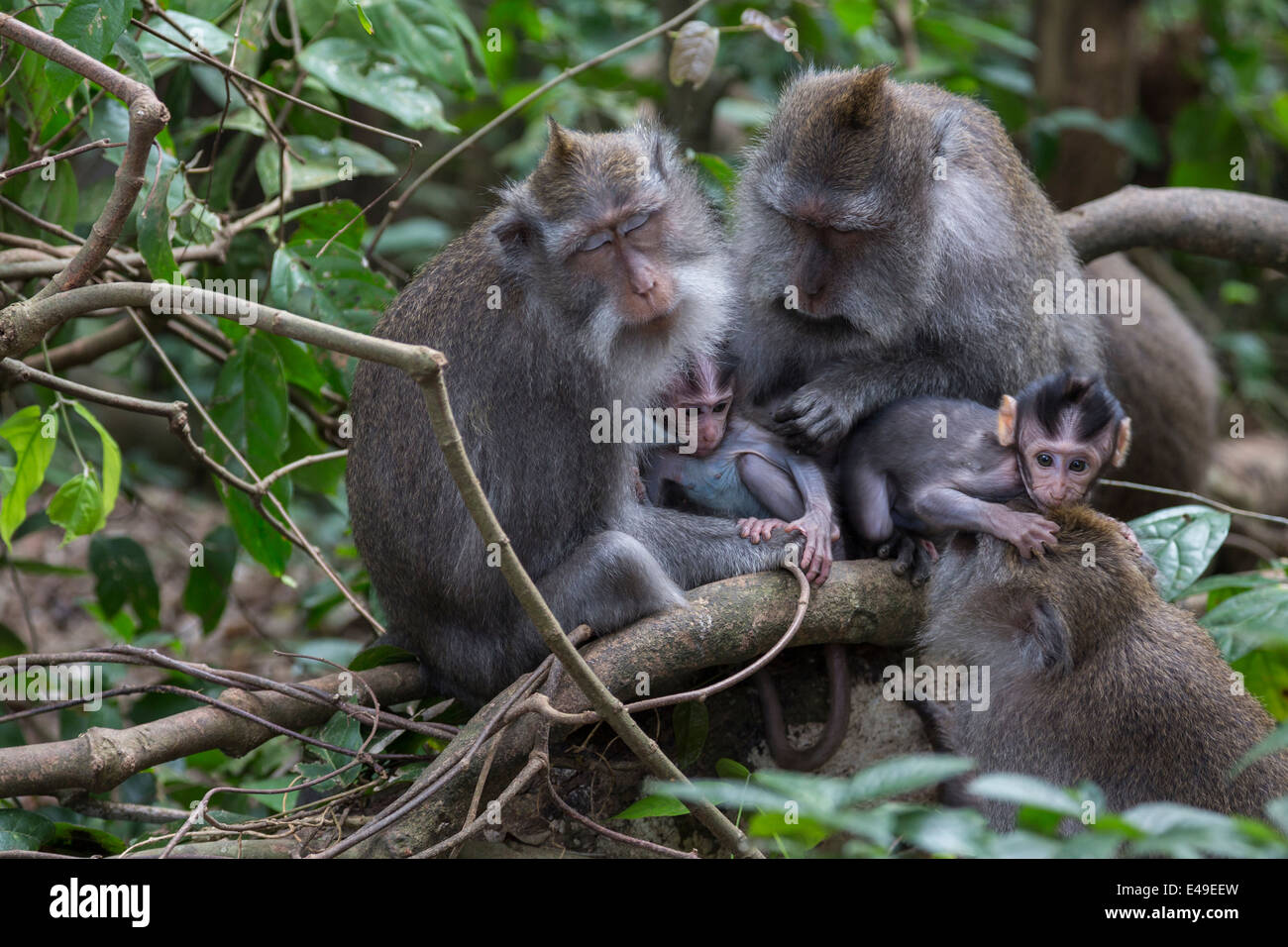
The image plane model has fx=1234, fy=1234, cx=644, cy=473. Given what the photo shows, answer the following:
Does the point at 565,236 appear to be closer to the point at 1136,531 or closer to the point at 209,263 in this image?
the point at 209,263

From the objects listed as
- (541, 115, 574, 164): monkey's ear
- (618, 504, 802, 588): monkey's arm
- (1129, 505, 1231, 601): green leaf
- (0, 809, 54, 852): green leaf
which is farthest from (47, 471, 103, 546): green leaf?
(1129, 505, 1231, 601): green leaf

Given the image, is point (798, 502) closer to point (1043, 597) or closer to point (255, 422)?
point (1043, 597)

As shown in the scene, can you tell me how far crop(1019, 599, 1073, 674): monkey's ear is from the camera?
387 centimetres

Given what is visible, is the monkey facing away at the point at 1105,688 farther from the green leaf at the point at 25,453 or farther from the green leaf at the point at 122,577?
the green leaf at the point at 122,577

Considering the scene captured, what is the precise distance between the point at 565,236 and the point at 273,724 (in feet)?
6.21

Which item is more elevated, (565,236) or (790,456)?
(565,236)

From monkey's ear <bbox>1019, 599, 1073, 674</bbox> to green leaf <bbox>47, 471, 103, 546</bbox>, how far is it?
125 inches

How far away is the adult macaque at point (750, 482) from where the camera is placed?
444cm

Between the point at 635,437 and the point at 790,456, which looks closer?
the point at 635,437

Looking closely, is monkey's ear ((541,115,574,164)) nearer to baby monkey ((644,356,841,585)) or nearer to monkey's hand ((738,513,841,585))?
baby monkey ((644,356,841,585))

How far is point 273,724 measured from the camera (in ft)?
13.5

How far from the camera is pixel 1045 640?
390 centimetres

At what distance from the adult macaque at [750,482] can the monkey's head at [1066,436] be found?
74cm

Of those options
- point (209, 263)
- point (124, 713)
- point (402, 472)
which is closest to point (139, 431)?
point (124, 713)
